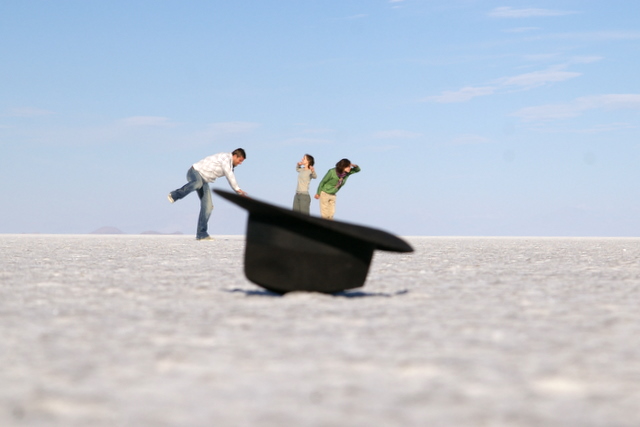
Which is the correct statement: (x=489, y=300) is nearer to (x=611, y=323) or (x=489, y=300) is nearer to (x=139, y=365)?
(x=611, y=323)

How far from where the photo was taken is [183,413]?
79.5 inches

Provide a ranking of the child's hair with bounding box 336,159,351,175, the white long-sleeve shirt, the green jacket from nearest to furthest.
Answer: the white long-sleeve shirt
the child's hair with bounding box 336,159,351,175
the green jacket

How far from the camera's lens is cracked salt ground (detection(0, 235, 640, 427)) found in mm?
2047

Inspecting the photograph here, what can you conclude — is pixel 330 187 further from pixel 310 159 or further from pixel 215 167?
pixel 215 167

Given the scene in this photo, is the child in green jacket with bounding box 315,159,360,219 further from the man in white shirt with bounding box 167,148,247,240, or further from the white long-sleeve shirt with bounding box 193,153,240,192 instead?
the white long-sleeve shirt with bounding box 193,153,240,192

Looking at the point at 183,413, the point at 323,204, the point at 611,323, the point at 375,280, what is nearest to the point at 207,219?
the point at 323,204

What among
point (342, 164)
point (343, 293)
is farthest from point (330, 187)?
point (343, 293)

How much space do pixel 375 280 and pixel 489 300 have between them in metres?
1.54

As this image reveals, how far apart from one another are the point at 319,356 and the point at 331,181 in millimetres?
11823

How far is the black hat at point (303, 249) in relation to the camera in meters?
4.16

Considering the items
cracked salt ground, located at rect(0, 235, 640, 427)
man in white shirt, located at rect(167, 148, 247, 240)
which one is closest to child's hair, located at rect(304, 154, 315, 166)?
man in white shirt, located at rect(167, 148, 247, 240)

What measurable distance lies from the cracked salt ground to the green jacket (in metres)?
9.35

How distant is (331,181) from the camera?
1448 centimetres

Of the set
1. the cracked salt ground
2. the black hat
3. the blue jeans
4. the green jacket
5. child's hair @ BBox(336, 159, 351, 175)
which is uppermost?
child's hair @ BBox(336, 159, 351, 175)
